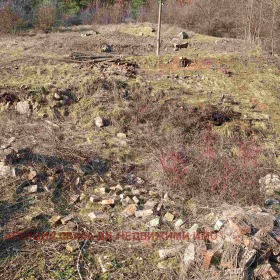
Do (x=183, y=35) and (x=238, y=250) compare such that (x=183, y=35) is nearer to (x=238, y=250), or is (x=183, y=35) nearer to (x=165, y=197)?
(x=165, y=197)

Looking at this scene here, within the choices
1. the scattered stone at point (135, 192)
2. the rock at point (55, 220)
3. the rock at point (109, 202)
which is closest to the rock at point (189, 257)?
the rock at point (109, 202)

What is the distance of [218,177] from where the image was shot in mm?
4848

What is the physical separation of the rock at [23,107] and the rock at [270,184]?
520 centimetres

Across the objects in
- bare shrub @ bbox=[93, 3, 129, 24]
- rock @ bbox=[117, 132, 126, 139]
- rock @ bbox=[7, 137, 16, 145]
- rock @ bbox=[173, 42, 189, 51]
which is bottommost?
rock @ bbox=[117, 132, 126, 139]

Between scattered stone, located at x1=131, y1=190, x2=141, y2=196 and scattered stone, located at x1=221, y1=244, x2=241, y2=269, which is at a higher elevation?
scattered stone, located at x1=221, y1=244, x2=241, y2=269

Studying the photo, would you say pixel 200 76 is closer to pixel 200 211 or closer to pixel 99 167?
pixel 99 167

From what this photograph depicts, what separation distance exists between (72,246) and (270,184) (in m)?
3.17

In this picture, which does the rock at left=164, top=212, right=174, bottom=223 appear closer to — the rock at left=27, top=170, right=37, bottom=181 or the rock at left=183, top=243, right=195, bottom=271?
the rock at left=183, top=243, right=195, bottom=271

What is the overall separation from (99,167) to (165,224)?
1.84 metres

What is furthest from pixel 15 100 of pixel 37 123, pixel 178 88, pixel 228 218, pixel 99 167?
pixel 228 218

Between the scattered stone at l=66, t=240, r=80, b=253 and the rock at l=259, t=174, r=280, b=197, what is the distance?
111 inches

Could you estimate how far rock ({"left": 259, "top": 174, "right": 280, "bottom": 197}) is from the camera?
4.82m

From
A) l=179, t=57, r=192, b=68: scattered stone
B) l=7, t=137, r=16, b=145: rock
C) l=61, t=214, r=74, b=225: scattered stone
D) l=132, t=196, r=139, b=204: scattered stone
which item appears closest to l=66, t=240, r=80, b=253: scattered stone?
l=61, t=214, r=74, b=225: scattered stone

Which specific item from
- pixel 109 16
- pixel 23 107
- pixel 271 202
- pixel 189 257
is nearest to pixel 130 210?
pixel 189 257
